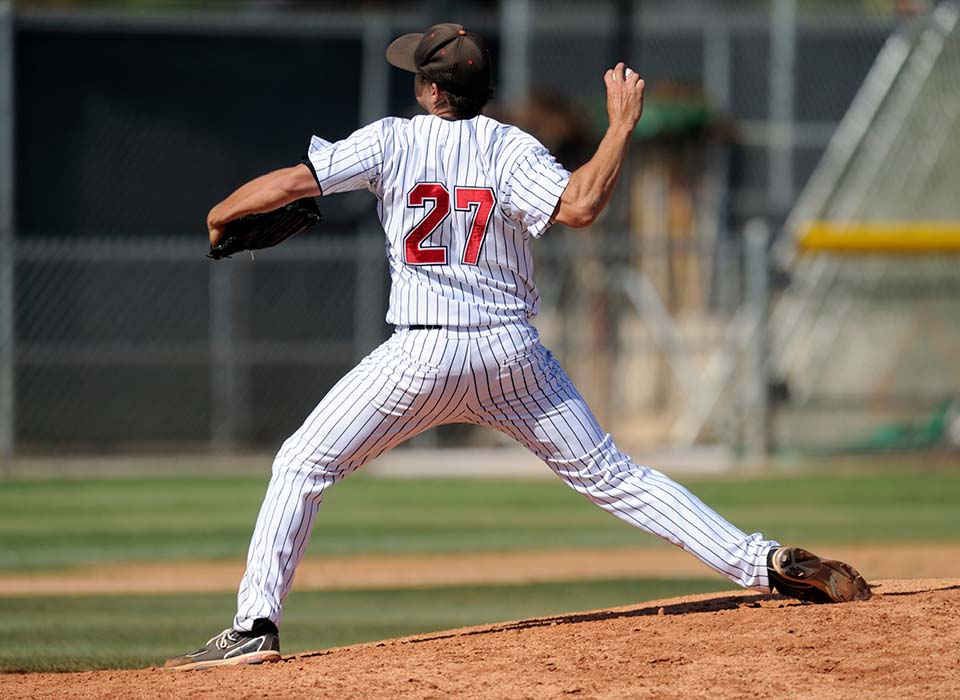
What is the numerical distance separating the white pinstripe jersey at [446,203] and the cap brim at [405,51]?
0.31m

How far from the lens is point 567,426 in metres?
5.07

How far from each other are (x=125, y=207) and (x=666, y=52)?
26.2 ft

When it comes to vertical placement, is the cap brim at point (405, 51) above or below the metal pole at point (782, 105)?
below

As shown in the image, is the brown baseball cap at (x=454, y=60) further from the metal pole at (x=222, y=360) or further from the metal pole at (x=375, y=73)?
the metal pole at (x=375, y=73)

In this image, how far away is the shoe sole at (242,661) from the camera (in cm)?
495

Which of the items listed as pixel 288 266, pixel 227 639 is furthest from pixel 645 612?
pixel 288 266

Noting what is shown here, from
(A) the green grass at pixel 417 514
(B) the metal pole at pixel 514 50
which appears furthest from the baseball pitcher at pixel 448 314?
(B) the metal pole at pixel 514 50

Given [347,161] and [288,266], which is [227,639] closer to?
[347,161]

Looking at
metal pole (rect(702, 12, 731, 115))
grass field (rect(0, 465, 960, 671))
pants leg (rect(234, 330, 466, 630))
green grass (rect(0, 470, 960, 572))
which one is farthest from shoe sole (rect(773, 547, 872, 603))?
metal pole (rect(702, 12, 731, 115))

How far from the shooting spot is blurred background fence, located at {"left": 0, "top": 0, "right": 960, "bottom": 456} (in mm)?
16547

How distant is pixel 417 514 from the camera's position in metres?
12.4

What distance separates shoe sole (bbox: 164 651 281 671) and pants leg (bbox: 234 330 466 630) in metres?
0.10

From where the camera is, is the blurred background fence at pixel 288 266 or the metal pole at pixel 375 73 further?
the metal pole at pixel 375 73

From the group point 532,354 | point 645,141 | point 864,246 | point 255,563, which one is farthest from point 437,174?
point 645,141
